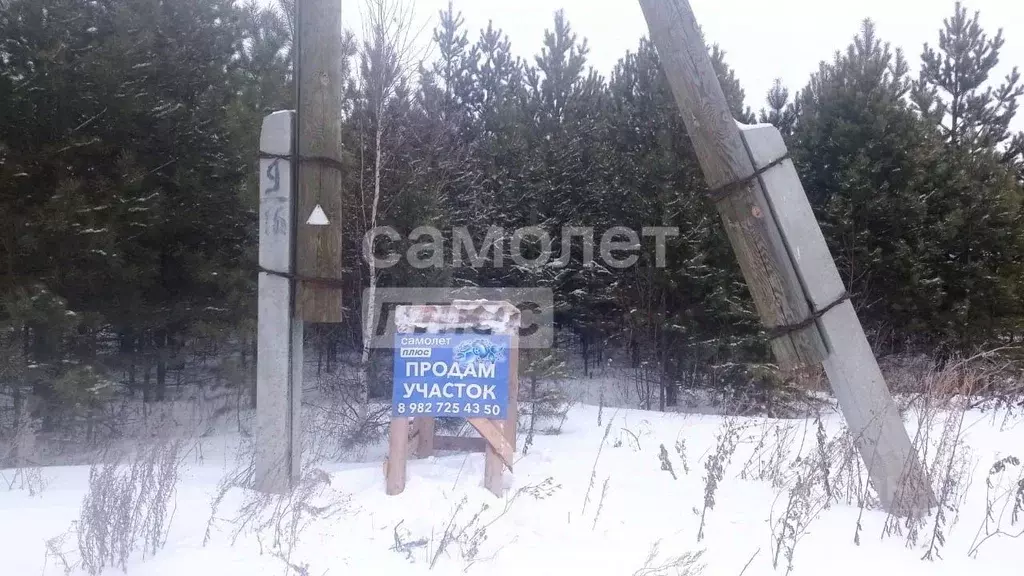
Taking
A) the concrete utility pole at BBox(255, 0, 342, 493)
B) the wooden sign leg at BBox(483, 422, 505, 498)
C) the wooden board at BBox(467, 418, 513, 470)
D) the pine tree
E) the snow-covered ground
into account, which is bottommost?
the snow-covered ground

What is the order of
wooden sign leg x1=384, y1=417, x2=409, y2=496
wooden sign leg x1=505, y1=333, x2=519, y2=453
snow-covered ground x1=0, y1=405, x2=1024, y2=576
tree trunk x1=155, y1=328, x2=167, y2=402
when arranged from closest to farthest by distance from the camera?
snow-covered ground x1=0, y1=405, x2=1024, y2=576, wooden sign leg x1=384, y1=417, x2=409, y2=496, wooden sign leg x1=505, y1=333, x2=519, y2=453, tree trunk x1=155, y1=328, x2=167, y2=402

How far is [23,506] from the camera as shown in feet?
11.3

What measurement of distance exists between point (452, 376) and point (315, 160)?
1.54m

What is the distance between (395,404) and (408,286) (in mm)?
5614

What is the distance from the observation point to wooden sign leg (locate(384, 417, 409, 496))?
3.87 meters

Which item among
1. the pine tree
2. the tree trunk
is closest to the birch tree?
the tree trunk

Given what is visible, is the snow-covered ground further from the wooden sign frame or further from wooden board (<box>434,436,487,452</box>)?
wooden board (<box>434,436,487,452</box>)

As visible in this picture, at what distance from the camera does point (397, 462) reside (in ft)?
12.8

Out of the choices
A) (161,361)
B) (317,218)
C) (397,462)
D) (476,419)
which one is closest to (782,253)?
(476,419)

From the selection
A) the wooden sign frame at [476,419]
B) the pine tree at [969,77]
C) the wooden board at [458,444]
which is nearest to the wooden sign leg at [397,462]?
the wooden sign frame at [476,419]

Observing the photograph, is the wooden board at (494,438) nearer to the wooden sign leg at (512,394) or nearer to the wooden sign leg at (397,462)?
the wooden sign leg at (512,394)

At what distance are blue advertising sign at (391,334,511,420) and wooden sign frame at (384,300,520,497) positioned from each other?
2.6 inches

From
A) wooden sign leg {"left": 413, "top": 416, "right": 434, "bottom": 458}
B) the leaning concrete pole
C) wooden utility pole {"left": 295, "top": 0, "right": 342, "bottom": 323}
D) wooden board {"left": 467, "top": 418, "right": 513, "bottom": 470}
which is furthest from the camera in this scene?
wooden sign leg {"left": 413, "top": 416, "right": 434, "bottom": 458}

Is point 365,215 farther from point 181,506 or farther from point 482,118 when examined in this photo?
point 482,118
